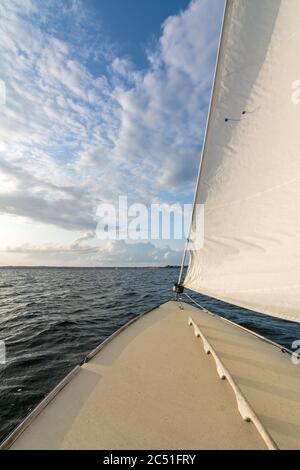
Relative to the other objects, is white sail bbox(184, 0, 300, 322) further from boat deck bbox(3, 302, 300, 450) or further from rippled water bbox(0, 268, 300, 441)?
rippled water bbox(0, 268, 300, 441)

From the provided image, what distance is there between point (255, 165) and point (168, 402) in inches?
139

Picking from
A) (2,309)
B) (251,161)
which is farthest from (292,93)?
(2,309)

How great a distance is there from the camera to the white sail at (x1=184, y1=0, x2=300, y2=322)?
315 cm

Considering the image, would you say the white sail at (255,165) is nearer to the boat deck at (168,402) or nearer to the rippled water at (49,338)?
the boat deck at (168,402)

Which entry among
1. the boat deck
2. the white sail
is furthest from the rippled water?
the white sail

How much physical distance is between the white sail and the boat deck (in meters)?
0.97

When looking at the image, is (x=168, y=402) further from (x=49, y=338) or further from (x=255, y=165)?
(x=49, y=338)

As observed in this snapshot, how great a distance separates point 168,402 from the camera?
8.46 ft

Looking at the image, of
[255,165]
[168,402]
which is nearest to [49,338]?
[168,402]

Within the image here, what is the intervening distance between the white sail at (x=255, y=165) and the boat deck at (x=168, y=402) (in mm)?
970

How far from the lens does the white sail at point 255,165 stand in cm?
315

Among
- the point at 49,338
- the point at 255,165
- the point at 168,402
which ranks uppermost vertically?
the point at 255,165

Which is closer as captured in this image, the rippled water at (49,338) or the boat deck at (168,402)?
the boat deck at (168,402)

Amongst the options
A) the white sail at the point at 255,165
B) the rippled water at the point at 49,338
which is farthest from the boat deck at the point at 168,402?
the rippled water at the point at 49,338
